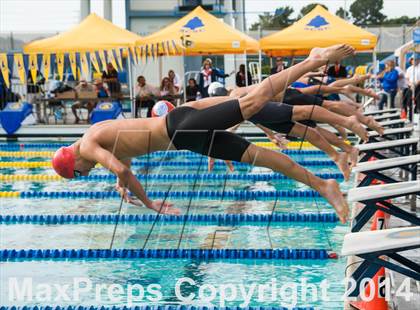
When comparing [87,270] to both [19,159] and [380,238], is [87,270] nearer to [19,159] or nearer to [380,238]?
[380,238]

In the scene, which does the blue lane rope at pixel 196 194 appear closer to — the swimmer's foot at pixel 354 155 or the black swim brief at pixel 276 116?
the black swim brief at pixel 276 116

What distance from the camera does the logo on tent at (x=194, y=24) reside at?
1641cm

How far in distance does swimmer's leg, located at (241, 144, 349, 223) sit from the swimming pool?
0.56 metres

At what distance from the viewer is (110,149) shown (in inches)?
215

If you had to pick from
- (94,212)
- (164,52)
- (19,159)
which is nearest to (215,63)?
(164,52)

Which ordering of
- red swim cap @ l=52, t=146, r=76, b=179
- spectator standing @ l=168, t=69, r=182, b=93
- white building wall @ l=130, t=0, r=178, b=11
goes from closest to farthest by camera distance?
1. red swim cap @ l=52, t=146, r=76, b=179
2. spectator standing @ l=168, t=69, r=182, b=93
3. white building wall @ l=130, t=0, r=178, b=11

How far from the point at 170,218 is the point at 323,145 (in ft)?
5.58

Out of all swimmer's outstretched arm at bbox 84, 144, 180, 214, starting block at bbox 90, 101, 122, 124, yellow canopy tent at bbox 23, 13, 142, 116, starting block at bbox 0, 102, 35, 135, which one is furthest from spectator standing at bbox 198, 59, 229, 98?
swimmer's outstretched arm at bbox 84, 144, 180, 214

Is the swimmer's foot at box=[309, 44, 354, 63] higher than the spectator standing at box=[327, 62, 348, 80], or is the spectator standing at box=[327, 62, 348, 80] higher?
the swimmer's foot at box=[309, 44, 354, 63]

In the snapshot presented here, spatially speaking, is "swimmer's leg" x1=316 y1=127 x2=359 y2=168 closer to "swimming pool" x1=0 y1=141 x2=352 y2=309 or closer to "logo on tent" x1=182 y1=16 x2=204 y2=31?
"swimming pool" x1=0 y1=141 x2=352 y2=309

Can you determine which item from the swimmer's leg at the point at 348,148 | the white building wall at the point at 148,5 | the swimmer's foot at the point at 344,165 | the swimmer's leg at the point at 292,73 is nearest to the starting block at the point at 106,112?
the swimmer's leg at the point at 348,148

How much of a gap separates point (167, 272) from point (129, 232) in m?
1.50

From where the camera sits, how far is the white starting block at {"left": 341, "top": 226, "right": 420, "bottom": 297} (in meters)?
3.16

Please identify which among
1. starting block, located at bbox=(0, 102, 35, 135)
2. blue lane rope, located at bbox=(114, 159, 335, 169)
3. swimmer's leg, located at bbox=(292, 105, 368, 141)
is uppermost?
swimmer's leg, located at bbox=(292, 105, 368, 141)
